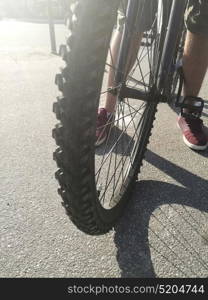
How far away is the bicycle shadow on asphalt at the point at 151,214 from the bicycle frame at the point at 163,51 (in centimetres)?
39

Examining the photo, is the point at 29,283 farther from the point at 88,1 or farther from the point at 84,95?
the point at 88,1

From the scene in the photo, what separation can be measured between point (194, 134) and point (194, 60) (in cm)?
40

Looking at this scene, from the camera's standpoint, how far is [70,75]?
722 mm

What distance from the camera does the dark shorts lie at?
1359mm

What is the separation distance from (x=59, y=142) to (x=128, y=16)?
0.49 metres

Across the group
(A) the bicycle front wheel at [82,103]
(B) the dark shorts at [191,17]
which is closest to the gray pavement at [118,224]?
(A) the bicycle front wheel at [82,103]

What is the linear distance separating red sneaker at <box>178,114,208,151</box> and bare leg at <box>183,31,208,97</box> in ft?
0.59

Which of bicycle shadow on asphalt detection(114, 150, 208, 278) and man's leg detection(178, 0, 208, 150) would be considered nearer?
bicycle shadow on asphalt detection(114, 150, 208, 278)

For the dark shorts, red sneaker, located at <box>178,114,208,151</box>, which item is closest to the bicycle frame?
the dark shorts

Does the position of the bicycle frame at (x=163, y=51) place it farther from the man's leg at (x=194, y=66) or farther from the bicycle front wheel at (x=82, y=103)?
the man's leg at (x=194, y=66)

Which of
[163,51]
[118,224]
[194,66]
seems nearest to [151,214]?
[118,224]

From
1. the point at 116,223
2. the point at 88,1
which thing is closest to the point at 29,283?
the point at 116,223

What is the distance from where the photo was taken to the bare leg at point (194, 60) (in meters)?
1.69

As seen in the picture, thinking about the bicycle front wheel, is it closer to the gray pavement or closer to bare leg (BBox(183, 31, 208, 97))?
the gray pavement
